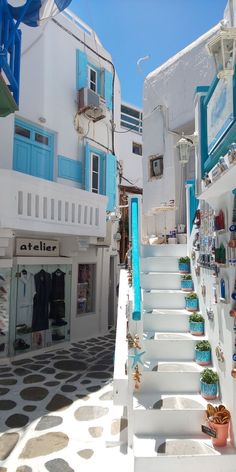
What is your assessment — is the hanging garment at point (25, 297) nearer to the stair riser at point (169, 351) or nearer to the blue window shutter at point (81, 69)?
the stair riser at point (169, 351)

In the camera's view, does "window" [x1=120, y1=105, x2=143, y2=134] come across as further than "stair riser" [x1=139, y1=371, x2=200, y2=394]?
Yes

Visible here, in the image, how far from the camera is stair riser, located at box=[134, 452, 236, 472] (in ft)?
11.9

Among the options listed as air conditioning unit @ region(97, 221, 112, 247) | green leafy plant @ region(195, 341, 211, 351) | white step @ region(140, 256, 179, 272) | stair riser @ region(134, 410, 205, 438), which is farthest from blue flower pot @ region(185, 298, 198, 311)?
air conditioning unit @ region(97, 221, 112, 247)

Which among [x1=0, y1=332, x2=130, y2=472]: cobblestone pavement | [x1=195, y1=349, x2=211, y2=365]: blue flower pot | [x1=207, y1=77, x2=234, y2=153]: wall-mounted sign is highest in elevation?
[x1=207, y1=77, x2=234, y2=153]: wall-mounted sign

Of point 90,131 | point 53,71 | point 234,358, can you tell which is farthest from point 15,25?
point 234,358

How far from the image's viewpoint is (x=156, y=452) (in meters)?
3.75

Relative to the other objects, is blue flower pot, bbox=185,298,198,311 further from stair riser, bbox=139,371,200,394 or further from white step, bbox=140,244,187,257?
white step, bbox=140,244,187,257

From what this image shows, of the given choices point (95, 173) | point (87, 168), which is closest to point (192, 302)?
point (87, 168)

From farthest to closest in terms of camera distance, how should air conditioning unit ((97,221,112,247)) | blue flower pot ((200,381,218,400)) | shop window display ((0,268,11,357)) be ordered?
air conditioning unit ((97,221,112,247))
shop window display ((0,268,11,357))
blue flower pot ((200,381,218,400))

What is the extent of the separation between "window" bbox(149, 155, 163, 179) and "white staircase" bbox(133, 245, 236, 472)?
21.0 ft

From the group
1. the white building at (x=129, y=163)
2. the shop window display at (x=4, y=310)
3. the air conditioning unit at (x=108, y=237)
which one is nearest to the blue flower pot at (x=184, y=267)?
the shop window display at (x=4, y=310)

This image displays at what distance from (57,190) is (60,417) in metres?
5.04

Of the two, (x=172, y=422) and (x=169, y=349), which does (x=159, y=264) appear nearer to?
(x=169, y=349)

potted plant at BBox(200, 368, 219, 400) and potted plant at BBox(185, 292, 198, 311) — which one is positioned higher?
potted plant at BBox(185, 292, 198, 311)
